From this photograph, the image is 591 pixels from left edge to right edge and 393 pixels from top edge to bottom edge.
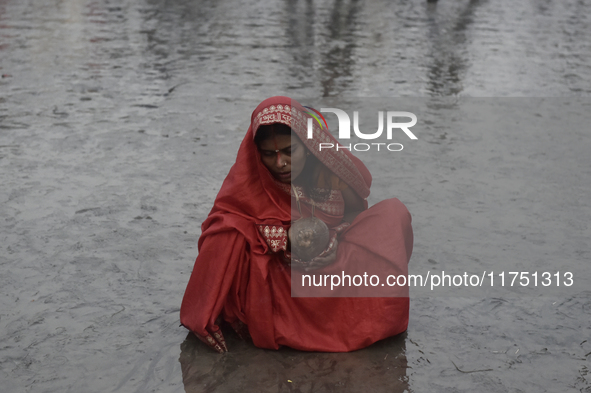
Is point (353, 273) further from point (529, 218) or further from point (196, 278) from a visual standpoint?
point (529, 218)

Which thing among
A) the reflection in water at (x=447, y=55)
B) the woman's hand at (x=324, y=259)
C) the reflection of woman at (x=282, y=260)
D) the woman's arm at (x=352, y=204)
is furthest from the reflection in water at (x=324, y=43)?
the woman's hand at (x=324, y=259)

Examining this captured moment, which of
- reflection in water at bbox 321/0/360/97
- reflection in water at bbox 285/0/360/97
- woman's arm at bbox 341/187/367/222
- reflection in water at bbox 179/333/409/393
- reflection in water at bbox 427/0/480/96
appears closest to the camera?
reflection in water at bbox 179/333/409/393

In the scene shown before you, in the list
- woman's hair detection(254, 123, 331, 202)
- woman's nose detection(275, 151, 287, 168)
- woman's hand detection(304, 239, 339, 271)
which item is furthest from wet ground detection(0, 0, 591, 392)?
woman's nose detection(275, 151, 287, 168)

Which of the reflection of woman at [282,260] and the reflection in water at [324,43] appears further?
the reflection in water at [324,43]

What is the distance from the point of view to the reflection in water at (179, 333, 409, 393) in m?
2.54

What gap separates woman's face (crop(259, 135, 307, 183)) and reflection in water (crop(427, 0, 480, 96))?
5.11 meters

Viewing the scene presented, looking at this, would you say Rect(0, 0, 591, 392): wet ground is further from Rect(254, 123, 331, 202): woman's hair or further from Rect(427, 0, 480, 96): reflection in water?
Rect(254, 123, 331, 202): woman's hair

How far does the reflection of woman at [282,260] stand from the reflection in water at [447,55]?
16.5ft

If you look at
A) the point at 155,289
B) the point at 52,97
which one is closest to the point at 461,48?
the point at 52,97

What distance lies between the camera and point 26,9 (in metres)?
14.1

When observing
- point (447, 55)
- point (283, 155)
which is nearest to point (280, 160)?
point (283, 155)

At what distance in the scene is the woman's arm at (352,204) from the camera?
2.94 meters

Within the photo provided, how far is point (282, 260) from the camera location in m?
2.77

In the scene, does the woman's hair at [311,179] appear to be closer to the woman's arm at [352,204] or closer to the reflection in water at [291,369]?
the woman's arm at [352,204]
